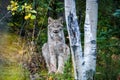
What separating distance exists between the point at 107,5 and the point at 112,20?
90 cm

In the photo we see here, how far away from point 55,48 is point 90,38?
253 cm

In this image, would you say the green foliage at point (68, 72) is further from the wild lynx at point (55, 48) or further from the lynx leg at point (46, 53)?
the lynx leg at point (46, 53)

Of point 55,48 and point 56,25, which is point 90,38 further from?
point 55,48

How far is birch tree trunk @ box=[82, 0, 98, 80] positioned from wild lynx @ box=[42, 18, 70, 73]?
2.08 meters

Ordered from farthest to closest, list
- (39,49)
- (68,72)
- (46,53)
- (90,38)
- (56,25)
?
(39,49), (46,53), (56,25), (68,72), (90,38)

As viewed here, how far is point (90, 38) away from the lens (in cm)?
583

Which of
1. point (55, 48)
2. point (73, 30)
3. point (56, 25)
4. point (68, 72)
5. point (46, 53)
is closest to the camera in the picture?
point (73, 30)

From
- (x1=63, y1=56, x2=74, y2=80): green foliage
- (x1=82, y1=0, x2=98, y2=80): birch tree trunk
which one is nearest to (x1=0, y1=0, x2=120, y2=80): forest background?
(x1=63, y1=56, x2=74, y2=80): green foliage

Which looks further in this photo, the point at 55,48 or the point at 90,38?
the point at 55,48

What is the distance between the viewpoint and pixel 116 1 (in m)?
8.68

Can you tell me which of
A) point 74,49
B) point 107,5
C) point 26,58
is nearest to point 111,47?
point 107,5

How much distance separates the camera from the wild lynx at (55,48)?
8.08 meters

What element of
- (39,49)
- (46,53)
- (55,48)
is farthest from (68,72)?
(39,49)

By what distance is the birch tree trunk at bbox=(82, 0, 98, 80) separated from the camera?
5703mm
